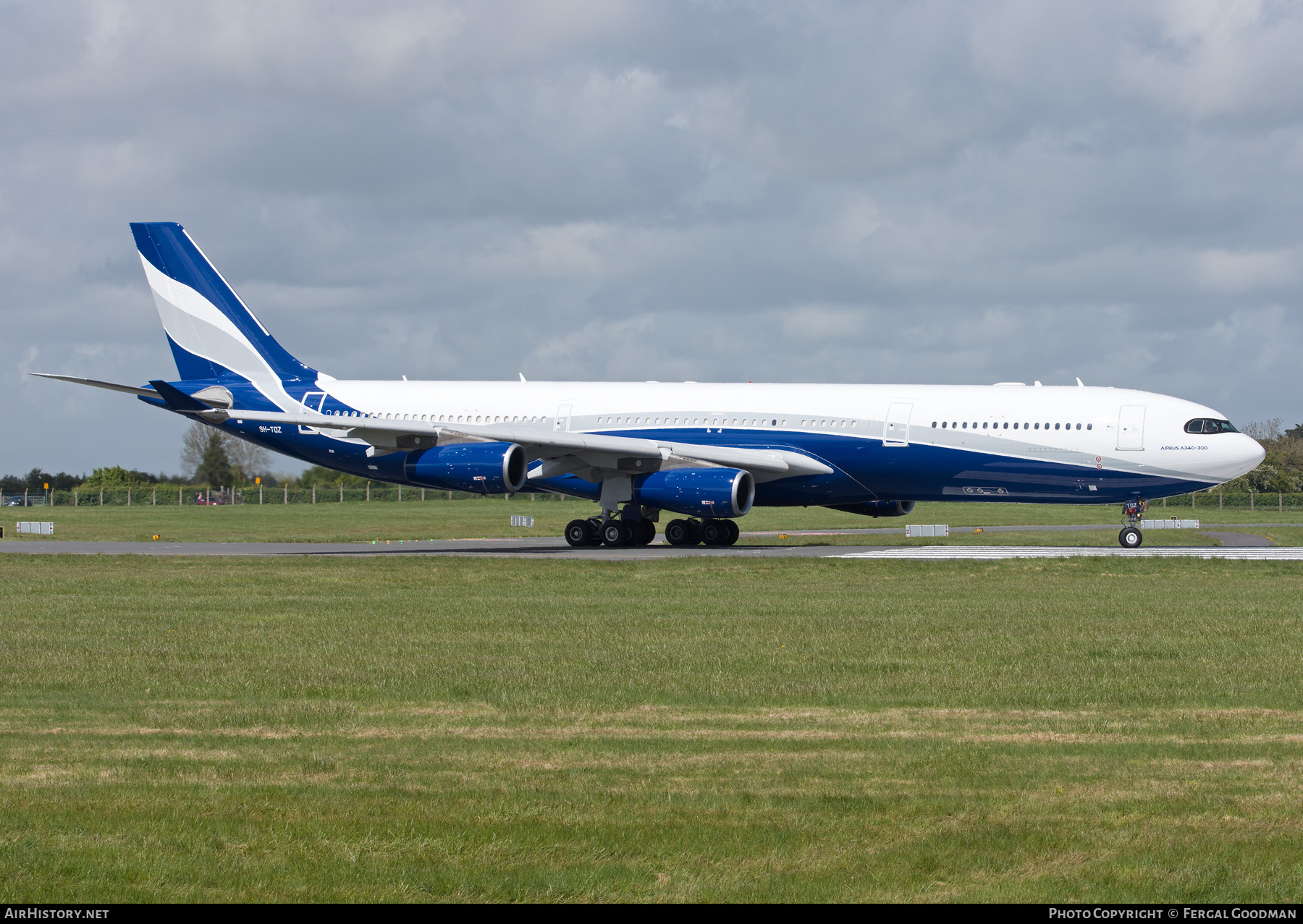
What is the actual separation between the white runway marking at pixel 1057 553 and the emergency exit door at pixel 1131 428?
2.58 meters

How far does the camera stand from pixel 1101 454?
33.2 meters

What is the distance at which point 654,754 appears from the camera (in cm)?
968

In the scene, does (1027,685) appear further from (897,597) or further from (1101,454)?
(1101,454)

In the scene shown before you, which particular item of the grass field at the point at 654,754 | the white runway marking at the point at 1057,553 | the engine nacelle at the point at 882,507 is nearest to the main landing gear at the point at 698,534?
the engine nacelle at the point at 882,507

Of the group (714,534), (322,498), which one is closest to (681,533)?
(714,534)

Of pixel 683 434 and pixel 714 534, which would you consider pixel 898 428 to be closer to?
pixel 683 434

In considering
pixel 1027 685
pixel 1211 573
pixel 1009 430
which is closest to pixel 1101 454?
pixel 1009 430

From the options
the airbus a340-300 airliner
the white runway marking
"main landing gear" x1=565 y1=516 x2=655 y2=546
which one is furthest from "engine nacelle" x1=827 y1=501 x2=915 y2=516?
"main landing gear" x1=565 y1=516 x2=655 y2=546

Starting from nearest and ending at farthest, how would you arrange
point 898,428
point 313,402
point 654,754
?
1. point 654,754
2. point 898,428
3. point 313,402

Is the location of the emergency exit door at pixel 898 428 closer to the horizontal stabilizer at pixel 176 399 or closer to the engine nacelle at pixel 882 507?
the engine nacelle at pixel 882 507

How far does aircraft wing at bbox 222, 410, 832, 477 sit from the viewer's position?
1378 inches

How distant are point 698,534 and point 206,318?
16356 millimetres

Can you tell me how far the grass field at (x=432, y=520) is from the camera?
48.9m

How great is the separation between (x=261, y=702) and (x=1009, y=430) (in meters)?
25.2
